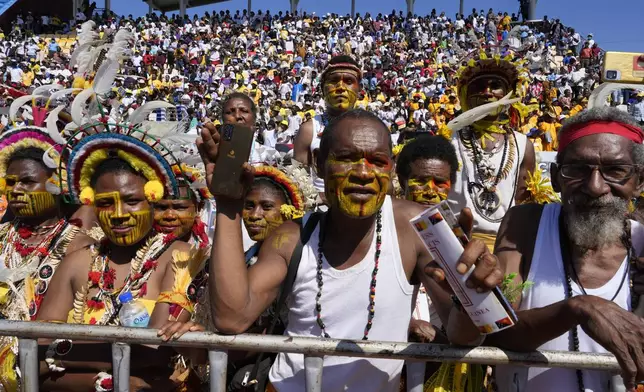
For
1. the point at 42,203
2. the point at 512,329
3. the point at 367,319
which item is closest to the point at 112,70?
the point at 42,203

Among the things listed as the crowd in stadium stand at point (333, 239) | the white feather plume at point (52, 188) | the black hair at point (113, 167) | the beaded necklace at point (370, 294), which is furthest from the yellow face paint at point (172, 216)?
the beaded necklace at point (370, 294)

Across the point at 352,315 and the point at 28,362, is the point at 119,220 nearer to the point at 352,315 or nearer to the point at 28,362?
the point at 28,362

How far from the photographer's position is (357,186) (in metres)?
2.18

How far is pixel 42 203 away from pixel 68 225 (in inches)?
8.0

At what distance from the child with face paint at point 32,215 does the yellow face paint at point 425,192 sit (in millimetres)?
1818

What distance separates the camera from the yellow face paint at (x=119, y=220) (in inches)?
115

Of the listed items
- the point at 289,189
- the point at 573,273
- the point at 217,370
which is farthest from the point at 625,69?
the point at 217,370

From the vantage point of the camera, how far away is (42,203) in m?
3.73

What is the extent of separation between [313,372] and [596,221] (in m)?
1.11

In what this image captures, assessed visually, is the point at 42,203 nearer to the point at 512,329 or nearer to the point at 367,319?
the point at 367,319

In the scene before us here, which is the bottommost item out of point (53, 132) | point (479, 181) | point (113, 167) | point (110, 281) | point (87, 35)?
point (110, 281)

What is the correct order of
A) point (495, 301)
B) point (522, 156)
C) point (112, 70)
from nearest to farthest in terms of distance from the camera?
1. point (495, 301)
2. point (112, 70)
3. point (522, 156)

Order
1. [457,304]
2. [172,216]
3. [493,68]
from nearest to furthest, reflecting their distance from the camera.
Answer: [457,304], [172,216], [493,68]

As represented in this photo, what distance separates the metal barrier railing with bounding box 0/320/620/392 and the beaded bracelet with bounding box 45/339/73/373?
1.69ft
